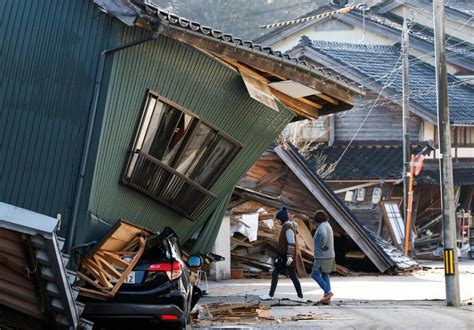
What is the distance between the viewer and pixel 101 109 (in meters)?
12.1

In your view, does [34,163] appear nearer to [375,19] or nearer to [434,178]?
[434,178]

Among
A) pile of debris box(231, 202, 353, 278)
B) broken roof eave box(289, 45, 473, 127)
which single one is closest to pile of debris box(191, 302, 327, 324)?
pile of debris box(231, 202, 353, 278)

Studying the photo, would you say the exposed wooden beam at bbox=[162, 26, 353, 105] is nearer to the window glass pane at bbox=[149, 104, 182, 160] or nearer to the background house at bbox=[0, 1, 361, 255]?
the background house at bbox=[0, 1, 361, 255]

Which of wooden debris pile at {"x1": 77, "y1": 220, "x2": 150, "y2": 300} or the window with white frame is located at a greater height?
the window with white frame

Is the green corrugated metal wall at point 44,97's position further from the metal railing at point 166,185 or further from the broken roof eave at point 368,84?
the broken roof eave at point 368,84

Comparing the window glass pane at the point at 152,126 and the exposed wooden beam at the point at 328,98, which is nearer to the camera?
the window glass pane at the point at 152,126

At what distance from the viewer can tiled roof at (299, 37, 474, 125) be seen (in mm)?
37031

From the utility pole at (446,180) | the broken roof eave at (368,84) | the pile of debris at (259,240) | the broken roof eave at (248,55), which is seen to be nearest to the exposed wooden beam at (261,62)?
the broken roof eave at (248,55)

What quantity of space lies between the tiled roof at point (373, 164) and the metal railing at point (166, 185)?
59.6 feet

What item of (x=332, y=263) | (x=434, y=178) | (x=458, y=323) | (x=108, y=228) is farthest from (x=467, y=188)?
(x=108, y=228)

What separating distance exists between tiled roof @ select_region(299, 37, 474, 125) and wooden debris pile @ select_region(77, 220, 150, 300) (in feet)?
83.1

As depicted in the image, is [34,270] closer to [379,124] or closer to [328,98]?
[328,98]

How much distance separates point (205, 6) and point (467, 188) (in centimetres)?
2354

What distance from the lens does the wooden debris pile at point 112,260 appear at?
11.2m
